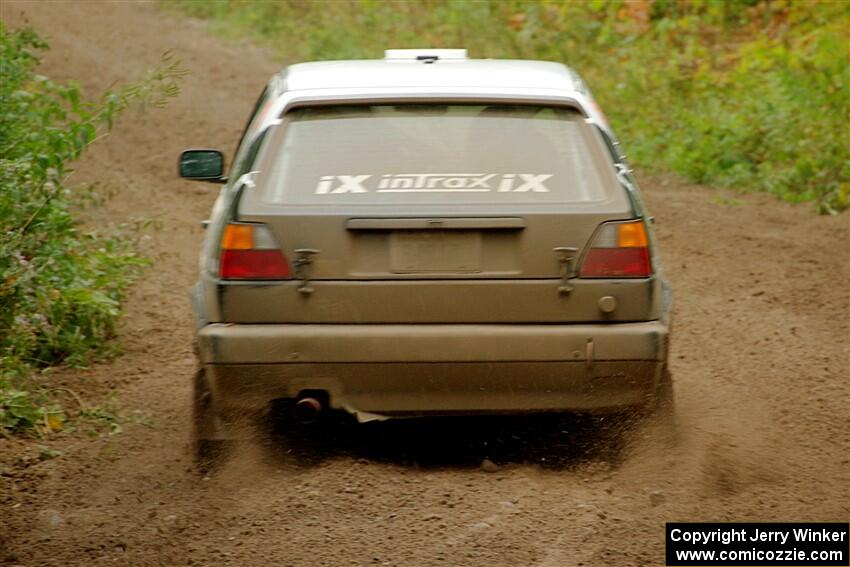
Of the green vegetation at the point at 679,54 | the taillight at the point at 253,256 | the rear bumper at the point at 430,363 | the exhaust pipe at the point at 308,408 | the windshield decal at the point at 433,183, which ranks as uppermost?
the windshield decal at the point at 433,183

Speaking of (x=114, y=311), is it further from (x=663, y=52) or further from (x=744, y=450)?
(x=663, y=52)

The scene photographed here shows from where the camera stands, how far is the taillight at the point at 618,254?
4762 mm

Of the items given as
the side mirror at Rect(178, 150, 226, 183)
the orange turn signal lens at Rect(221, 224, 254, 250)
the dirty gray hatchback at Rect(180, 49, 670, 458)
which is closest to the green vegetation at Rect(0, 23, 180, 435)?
the side mirror at Rect(178, 150, 226, 183)

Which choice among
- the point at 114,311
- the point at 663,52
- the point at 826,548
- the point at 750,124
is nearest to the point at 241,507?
the point at 826,548

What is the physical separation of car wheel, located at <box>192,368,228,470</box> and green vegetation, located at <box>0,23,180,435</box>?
1030 mm

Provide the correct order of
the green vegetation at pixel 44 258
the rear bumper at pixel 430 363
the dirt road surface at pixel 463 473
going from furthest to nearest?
the green vegetation at pixel 44 258 → the rear bumper at pixel 430 363 → the dirt road surface at pixel 463 473

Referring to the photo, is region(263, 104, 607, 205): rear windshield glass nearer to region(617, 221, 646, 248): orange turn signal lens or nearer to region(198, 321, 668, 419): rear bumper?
region(617, 221, 646, 248): orange turn signal lens

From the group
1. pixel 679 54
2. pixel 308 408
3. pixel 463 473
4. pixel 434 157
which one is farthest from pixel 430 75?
pixel 679 54

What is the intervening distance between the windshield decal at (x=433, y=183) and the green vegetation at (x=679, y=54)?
687cm

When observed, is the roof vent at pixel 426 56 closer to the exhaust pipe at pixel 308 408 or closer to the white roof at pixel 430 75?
the white roof at pixel 430 75

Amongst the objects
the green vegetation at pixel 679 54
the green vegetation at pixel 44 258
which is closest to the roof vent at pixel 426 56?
the green vegetation at pixel 44 258

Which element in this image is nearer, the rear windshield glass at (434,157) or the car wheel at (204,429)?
the rear windshield glass at (434,157)

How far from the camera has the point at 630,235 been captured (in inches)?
188

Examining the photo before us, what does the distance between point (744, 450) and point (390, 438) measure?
60.7 inches
